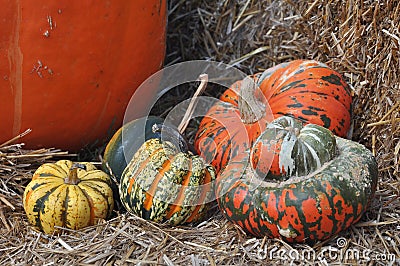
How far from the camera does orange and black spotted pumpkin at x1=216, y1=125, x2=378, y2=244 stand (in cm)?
223

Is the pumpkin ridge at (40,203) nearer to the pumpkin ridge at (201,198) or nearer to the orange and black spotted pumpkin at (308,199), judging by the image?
the pumpkin ridge at (201,198)

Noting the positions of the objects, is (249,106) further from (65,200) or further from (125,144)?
(65,200)

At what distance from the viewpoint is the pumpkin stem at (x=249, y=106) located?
276cm

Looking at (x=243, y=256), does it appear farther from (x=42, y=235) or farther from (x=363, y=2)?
(x=363, y=2)

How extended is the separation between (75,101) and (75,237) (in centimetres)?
81

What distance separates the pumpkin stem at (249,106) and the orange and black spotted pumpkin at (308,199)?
1.41 feet

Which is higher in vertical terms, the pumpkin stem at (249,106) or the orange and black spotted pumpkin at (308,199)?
the pumpkin stem at (249,106)

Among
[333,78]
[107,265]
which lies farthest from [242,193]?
[333,78]

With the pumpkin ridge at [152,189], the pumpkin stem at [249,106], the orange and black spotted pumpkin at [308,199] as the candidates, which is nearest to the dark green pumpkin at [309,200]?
the orange and black spotted pumpkin at [308,199]

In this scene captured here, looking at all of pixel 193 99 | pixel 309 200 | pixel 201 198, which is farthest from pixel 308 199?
pixel 193 99

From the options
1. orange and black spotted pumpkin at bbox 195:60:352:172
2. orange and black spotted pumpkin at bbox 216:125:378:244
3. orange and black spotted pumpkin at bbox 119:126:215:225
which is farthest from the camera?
orange and black spotted pumpkin at bbox 195:60:352:172

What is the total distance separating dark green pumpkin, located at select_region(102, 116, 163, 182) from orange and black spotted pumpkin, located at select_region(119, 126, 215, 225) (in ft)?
0.72

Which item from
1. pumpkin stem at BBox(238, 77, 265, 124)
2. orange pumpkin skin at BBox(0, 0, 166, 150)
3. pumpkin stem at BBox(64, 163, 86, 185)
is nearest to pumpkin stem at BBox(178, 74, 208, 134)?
pumpkin stem at BBox(238, 77, 265, 124)

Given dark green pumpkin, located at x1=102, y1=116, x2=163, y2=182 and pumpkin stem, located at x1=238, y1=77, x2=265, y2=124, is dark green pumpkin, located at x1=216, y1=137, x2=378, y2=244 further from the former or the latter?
dark green pumpkin, located at x1=102, y1=116, x2=163, y2=182
